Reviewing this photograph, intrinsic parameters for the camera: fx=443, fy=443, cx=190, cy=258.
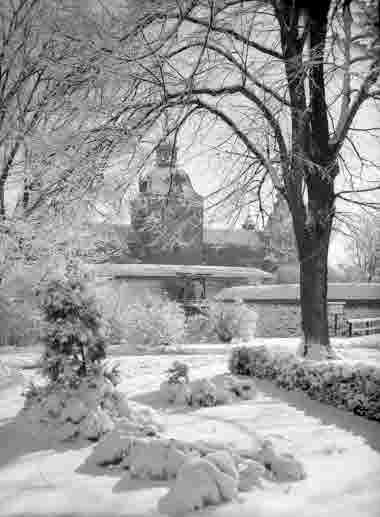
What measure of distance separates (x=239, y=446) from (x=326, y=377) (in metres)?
2.43

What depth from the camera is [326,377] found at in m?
6.45

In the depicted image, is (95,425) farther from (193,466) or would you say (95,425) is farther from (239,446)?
(193,466)

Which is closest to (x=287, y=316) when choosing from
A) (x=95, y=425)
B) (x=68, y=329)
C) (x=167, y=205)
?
(x=167, y=205)

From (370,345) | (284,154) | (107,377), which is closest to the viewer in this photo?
(107,377)

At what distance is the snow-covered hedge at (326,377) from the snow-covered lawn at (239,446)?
17 centimetres

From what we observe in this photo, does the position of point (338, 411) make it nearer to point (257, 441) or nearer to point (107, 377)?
point (257, 441)

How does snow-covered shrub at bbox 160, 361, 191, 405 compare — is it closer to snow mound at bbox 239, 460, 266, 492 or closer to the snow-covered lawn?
the snow-covered lawn

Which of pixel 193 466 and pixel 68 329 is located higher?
pixel 68 329

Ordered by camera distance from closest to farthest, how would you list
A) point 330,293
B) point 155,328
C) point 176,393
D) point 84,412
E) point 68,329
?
1. point 84,412
2. point 68,329
3. point 176,393
4. point 155,328
5. point 330,293

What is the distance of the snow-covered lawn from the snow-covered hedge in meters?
0.17

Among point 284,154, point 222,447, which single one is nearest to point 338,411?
point 222,447

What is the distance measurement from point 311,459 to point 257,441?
77 cm

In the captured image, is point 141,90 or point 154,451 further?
point 141,90

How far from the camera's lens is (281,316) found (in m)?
20.8
